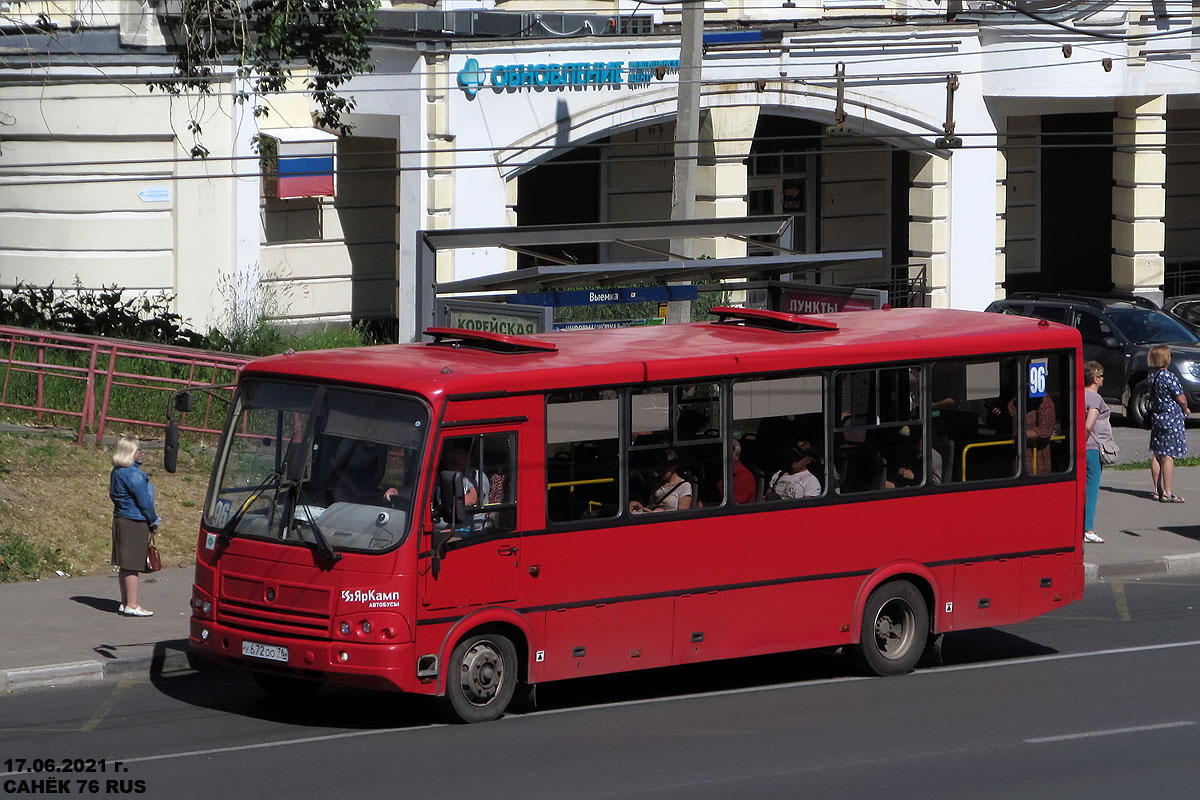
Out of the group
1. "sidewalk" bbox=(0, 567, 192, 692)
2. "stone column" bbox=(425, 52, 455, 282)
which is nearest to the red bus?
"sidewalk" bbox=(0, 567, 192, 692)

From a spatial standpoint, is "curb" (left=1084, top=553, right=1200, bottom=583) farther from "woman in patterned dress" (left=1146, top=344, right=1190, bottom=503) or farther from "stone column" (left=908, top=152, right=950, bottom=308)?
"stone column" (left=908, top=152, right=950, bottom=308)

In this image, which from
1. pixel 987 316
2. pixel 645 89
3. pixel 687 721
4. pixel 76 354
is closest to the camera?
pixel 687 721

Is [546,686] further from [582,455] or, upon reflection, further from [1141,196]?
[1141,196]

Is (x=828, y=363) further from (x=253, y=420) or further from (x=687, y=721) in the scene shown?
(x=253, y=420)

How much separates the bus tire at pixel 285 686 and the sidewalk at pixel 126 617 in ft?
4.44

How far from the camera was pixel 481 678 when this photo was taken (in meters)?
11.4

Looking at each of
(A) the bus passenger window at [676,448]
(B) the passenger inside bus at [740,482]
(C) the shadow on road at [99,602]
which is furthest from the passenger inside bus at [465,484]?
(C) the shadow on road at [99,602]

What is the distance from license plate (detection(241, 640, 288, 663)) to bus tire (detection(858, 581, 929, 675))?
4.33 metres

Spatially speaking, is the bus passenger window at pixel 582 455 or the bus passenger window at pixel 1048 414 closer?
the bus passenger window at pixel 582 455

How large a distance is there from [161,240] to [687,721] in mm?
15968

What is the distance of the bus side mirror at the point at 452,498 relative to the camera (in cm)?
1088

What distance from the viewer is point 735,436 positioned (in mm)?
12219

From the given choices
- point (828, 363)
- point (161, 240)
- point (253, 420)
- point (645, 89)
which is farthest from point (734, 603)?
point (645, 89)

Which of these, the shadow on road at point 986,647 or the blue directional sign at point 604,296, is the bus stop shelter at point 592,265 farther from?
the shadow on road at point 986,647
